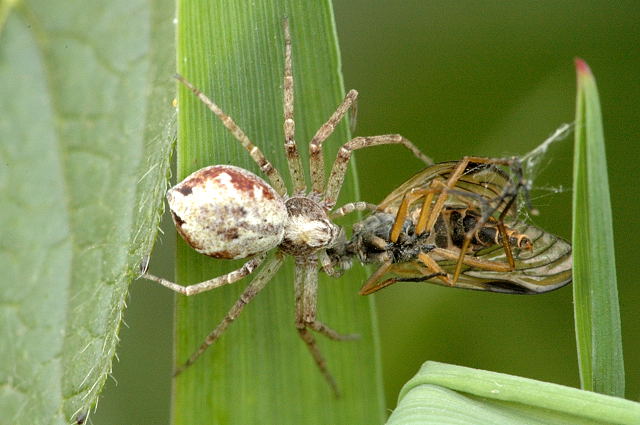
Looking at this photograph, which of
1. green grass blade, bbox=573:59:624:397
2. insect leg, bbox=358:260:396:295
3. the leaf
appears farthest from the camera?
insect leg, bbox=358:260:396:295

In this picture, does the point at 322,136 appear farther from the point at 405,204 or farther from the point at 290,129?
the point at 405,204

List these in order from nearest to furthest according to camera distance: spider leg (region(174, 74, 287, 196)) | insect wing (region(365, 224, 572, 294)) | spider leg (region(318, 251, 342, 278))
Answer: spider leg (region(174, 74, 287, 196)), insect wing (region(365, 224, 572, 294)), spider leg (region(318, 251, 342, 278))

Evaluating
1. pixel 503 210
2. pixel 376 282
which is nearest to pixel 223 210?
pixel 376 282

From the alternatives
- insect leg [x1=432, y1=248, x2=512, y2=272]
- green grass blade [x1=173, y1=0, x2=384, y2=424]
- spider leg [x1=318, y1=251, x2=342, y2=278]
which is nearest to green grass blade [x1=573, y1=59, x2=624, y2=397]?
insect leg [x1=432, y1=248, x2=512, y2=272]

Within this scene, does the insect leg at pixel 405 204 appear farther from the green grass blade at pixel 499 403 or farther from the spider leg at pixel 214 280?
the green grass blade at pixel 499 403

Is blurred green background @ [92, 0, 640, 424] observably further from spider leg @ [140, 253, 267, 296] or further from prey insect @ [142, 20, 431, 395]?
spider leg @ [140, 253, 267, 296]

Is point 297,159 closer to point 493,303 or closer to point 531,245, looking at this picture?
point 531,245

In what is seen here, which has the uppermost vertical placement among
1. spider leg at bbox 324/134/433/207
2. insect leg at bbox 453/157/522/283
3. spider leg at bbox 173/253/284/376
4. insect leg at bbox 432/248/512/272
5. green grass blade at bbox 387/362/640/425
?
spider leg at bbox 324/134/433/207
